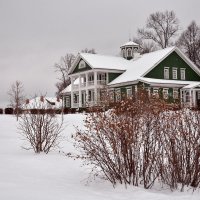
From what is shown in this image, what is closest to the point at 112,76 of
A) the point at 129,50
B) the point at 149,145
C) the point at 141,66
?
the point at 141,66

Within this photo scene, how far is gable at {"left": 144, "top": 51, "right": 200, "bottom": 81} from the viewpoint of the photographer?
39.2 meters

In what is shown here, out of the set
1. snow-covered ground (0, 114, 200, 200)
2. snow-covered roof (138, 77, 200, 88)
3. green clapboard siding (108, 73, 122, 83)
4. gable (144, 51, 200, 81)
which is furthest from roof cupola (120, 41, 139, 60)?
snow-covered ground (0, 114, 200, 200)

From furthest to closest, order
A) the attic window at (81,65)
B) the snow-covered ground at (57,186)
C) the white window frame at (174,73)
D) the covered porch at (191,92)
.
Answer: the attic window at (81,65) < the white window frame at (174,73) < the covered porch at (191,92) < the snow-covered ground at (57,186)

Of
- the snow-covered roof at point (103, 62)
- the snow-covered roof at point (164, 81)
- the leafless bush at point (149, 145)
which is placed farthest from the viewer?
the snow-covered roof at point (103, 62)

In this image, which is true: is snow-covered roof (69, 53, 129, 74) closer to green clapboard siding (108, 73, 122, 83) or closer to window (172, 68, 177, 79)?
green clapboard siding (108, 73, 122, 83)

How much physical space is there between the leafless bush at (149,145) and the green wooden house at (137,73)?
29.0 meters

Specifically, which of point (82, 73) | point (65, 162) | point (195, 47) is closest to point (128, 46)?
point (82, 73)

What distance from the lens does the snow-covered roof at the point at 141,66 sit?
126 feet

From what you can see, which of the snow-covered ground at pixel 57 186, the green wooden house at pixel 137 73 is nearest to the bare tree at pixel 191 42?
the green wooden house at pixel 137 73

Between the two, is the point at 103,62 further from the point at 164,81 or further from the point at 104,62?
the point at 164,81

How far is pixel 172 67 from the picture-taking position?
135 ft

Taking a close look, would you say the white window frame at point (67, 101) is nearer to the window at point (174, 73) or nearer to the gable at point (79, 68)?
the gable at point (79, 68)

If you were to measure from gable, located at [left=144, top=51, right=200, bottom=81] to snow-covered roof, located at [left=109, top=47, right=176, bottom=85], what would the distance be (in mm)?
692

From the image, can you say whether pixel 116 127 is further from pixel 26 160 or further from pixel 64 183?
pixel 26 160
